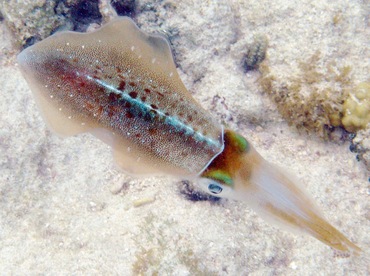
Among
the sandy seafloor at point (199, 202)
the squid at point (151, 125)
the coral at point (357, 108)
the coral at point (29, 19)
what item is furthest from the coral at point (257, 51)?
the coral at point (29, 19)

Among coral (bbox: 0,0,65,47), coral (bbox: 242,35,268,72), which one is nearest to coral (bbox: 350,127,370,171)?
coral (bbox: 242,35,268,72)

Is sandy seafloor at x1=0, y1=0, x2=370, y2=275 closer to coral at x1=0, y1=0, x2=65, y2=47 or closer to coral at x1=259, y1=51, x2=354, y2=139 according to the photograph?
coral at x1=259, y1=51, x2=354, y2=139

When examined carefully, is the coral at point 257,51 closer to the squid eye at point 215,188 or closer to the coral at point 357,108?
the coral at point 357,108

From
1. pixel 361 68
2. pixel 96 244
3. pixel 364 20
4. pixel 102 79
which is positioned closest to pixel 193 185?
pixel 96 244

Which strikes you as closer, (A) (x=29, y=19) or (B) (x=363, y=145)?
(B) (x=363, y=145)

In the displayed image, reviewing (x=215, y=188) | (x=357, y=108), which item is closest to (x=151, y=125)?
(x=215, y=188)

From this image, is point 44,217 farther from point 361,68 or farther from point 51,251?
point 361,68

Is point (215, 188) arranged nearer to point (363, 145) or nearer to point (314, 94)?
point (314, 94)
